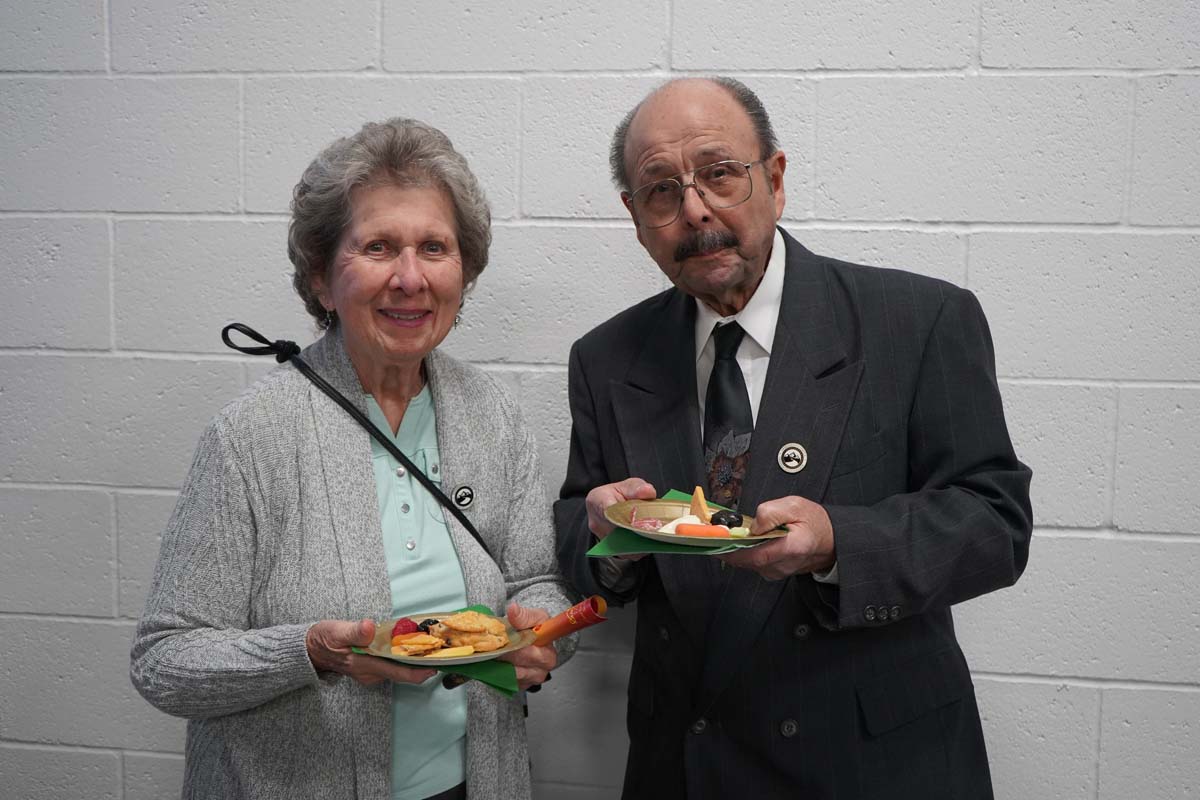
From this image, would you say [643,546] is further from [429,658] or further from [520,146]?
[520,146]

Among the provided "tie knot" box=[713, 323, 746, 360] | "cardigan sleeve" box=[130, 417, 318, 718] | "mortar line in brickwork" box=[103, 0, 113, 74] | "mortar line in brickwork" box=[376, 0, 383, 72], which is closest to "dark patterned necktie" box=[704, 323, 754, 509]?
"tie knot" box=[713, 323, 746, 360]

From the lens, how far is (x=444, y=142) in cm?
158

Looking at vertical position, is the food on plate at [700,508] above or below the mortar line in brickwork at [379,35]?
below

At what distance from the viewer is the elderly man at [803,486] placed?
4.69 feet

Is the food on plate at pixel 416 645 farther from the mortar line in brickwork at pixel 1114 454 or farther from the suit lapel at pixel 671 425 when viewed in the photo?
the mortar line in brickwork at pixel 1114 454

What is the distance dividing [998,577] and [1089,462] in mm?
624

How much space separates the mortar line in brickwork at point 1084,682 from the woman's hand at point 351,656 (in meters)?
1.21

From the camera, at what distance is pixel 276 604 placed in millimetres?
1478

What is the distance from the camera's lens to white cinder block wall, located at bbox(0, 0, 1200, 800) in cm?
190

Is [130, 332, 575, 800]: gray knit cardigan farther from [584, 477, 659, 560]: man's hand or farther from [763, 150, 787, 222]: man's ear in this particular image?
[763, 150, 787, 222]: man's ear

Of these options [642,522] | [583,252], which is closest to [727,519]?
[642,522]

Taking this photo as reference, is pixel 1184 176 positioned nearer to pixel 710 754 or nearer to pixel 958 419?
pixel 958 419

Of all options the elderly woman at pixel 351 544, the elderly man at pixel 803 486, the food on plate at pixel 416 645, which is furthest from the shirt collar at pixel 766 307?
the food on plate at pixel 416 645

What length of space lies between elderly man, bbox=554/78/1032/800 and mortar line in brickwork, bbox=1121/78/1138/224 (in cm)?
59
